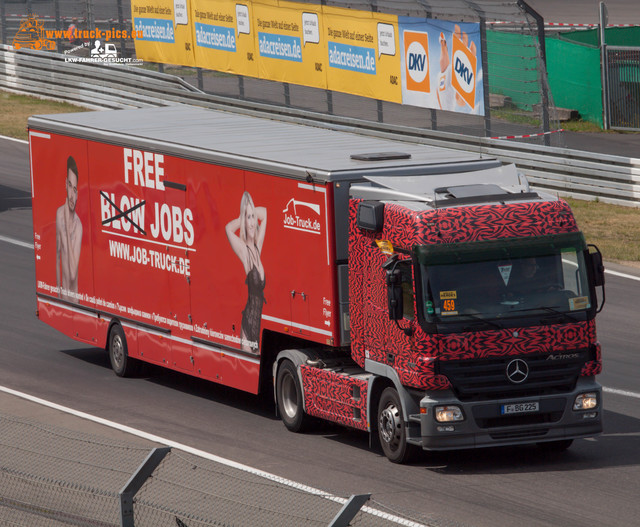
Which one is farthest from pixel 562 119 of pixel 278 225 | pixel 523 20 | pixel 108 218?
pixel 278 225

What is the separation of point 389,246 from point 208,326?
390 centimetres

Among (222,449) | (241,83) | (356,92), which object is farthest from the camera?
(241,83)

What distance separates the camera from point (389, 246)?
13172 mm

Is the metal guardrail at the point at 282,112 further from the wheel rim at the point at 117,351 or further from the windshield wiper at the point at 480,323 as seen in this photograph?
the windshield wiper at the point at 480,323

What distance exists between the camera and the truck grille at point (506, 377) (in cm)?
1277

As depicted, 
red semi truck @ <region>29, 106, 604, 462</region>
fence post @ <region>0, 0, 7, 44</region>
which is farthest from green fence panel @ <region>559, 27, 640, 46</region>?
red semi truck @ <region>29, 106, 604, 462</region>

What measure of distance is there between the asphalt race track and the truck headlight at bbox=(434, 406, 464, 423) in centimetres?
57

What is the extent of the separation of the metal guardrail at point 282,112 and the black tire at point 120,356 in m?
12.2

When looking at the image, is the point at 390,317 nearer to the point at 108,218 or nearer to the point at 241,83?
the point at 108,218

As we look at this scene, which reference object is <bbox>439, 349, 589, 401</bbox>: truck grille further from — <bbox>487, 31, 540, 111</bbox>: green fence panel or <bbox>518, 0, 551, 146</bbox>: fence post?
<bbox>487, 31, 540, 111</bbox>: green fence panel

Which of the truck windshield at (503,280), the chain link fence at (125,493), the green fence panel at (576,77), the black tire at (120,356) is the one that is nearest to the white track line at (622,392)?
the truck windshield at (503,280)

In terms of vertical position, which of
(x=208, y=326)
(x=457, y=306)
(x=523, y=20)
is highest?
(x=523, y=20)

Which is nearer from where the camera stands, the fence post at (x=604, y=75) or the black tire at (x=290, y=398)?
the black tire at (x=290, y=398)

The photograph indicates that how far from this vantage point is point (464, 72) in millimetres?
28828
